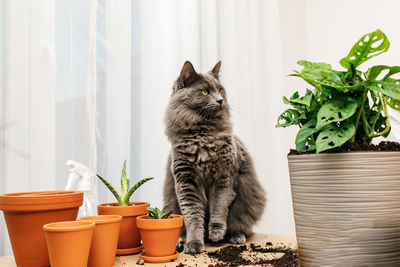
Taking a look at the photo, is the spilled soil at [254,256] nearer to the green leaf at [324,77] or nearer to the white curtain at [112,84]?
the green leaf at [324,77]

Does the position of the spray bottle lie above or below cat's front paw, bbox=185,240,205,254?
above

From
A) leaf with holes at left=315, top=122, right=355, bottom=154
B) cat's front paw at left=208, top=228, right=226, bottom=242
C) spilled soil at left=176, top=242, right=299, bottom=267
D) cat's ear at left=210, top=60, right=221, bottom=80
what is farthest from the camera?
cat's ear at left=210, top=60, right=221, bottom=80

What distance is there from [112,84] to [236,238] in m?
0.88

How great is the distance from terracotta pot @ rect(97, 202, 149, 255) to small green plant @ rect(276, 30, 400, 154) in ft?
1.78

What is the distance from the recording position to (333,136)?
736 mm

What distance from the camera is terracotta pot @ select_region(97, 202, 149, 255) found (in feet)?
3.38

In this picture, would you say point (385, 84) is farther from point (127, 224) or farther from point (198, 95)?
point (127, 224)

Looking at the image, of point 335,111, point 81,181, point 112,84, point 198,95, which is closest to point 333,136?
point 335,111

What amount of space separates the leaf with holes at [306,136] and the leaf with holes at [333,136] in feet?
0.14

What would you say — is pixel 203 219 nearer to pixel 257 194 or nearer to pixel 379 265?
pixel 257 194

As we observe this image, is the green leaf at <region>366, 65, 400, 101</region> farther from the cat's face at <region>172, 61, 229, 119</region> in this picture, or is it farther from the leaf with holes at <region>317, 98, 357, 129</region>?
the cat's face at <region>172, 61, 229, 119</region>

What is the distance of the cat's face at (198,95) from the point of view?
1206mm

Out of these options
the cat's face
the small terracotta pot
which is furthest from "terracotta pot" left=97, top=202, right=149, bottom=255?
the cat's face

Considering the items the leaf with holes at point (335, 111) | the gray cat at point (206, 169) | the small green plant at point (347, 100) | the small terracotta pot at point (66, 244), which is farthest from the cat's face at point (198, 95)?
the small terracotta pot at point (66, 244)
